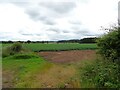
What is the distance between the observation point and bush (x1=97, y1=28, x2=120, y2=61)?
10864 mm

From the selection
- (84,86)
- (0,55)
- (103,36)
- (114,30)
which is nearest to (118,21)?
(114,30)

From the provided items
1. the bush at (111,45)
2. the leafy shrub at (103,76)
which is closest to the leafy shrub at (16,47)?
the bush at (111,45)

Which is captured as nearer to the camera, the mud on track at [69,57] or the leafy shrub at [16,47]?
the mud on track at [69,57]

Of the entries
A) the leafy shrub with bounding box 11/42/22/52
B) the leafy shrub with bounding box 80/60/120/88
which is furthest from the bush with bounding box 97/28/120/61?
the leafy shrub with bounding box 11/42/22/52

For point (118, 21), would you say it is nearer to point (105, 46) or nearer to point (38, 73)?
point (105, 46)

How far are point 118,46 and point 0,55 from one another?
675 inches

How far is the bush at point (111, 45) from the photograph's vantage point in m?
10.9

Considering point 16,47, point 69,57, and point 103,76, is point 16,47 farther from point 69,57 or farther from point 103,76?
point 103,76

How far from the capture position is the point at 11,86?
1145 centimetres

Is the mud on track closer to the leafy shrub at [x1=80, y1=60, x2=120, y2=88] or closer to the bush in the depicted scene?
the bush

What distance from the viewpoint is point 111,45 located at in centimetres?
1147

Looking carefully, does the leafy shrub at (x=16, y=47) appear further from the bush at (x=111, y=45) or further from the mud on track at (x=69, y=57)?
the bush at (x=111, y=45)

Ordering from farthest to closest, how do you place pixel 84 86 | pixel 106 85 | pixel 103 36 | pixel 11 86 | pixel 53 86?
pixel 103 36 < pixel 11 86 < pixel 53 86 < pixel 84 86 < pixel 106 85

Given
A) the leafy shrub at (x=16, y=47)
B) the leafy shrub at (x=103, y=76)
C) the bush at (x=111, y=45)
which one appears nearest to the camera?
the leafy shrub at (x=103, y=76)
